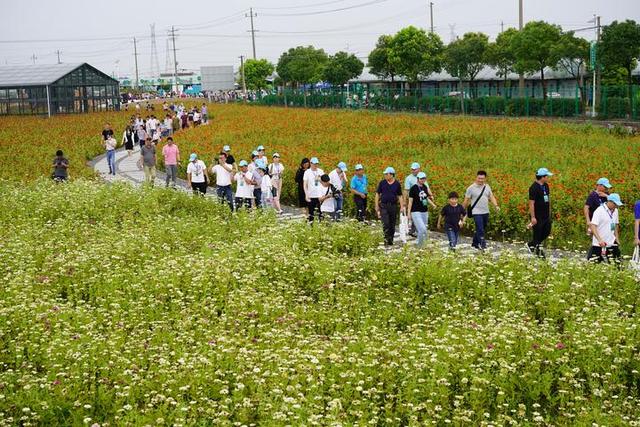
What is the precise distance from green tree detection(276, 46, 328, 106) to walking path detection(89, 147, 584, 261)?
50.0 meters

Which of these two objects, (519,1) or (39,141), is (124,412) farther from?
(519,1)

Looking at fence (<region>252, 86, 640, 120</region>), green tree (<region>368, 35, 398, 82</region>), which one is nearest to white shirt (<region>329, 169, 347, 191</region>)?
fence (<region>252, 86, 640, 120</region>)

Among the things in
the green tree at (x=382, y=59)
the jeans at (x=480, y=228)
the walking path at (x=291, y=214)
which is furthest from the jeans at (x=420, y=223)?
the green tree at (x=382, y=59)

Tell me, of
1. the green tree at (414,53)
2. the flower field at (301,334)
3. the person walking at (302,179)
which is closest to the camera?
the flower field at (301,334)

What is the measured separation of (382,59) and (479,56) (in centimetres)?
1265

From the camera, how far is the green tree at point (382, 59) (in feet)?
241

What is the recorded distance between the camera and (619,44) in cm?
4525

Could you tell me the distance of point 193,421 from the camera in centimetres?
792

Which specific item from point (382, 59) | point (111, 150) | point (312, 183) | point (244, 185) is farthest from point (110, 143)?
point (382, 59)

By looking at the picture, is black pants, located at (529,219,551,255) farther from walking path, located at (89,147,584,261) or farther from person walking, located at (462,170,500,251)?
person walking, located at (462,170,500,251)

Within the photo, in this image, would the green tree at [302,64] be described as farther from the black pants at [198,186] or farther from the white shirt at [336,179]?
the white shirt at [336,179]

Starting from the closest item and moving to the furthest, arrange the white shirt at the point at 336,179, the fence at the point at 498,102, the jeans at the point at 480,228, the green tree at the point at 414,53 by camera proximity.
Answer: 1. the jeans at the point at 480,228
2. the white shirt at the point at 336,179
3. the fence at the point at 498,102
4. the green tree at the point at 414,53

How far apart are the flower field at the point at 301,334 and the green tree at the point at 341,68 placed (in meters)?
68.0

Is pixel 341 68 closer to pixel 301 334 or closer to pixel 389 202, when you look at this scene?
pixel 389 202
